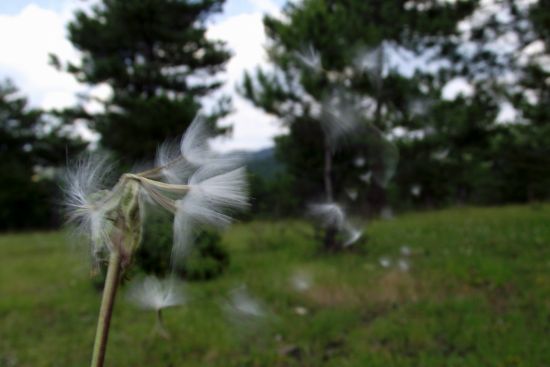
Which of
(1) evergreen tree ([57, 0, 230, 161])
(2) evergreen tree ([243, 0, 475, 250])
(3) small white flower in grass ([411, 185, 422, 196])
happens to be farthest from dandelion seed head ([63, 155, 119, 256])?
(3) small white flower in grass ([411, 185, 422, 196])

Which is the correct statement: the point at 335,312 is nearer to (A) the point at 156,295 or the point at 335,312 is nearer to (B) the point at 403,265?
(B) the point at 403,265

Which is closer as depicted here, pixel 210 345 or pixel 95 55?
pixel 210 345

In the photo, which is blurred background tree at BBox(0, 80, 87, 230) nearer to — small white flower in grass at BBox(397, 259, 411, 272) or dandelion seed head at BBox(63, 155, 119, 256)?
small white flower in grass at BBox(397, 259, 411, 272)

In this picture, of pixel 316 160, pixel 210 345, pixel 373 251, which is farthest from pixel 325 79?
pixel 210 345

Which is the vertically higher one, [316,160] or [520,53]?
[520,53]

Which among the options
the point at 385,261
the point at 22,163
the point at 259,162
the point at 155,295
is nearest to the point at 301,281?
the point at 385,261

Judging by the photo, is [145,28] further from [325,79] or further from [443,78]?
[443,78]

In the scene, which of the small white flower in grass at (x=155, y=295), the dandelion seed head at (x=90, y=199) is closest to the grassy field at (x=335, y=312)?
the small white flower in grass at (x=155, y=295)

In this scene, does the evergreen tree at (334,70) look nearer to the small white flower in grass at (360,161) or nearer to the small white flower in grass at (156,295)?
→ the small white flower in grass at (360,161)
